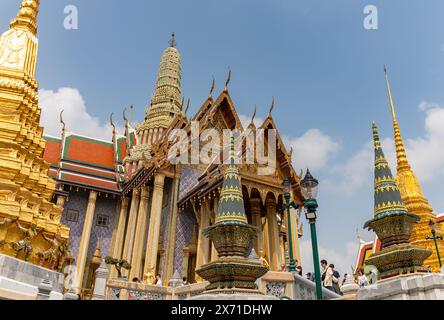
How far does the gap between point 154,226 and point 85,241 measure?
5.55m

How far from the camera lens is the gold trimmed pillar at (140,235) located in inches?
586

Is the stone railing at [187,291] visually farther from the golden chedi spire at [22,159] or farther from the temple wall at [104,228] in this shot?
the temple wall at [104,228]

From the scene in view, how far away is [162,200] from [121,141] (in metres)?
10.2

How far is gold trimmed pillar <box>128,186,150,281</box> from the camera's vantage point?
1488 centimetres

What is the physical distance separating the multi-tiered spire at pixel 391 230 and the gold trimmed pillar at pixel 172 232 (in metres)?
9.46

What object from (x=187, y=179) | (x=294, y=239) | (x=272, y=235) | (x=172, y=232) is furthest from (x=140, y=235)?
(x=294, y=239)

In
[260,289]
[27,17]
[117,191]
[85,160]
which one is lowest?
[260,289]

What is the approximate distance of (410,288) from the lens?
14.8 ft

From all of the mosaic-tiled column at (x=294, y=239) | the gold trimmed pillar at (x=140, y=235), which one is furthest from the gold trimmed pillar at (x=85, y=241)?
the mosaic-tiled column at (x=294, y=239)

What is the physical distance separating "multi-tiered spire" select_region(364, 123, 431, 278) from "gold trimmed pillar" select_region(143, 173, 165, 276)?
9.73 metres

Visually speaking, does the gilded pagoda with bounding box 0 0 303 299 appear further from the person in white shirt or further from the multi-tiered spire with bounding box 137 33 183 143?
the person in white shirt

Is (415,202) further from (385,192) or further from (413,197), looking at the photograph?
(385,192)

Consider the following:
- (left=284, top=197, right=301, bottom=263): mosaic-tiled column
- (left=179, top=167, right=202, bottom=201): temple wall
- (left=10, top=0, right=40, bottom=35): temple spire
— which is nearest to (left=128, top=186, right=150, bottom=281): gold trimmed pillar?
(left=179, top=167, right=202, bottom=201): temple wall
